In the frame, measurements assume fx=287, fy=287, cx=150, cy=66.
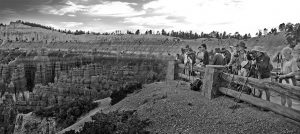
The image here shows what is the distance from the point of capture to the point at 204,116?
8.84 meters

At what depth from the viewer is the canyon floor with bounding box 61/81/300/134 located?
23.8 ft

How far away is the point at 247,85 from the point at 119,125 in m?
4.44

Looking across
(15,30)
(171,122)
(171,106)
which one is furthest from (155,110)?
(15,30)

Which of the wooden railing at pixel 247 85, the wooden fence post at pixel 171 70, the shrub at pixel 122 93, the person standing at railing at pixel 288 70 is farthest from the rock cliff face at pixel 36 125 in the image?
the person standing at railing at pixel 288 70

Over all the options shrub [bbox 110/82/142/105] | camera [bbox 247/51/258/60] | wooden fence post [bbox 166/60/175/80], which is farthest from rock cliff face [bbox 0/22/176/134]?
camera [bbox 247/51/258/60]

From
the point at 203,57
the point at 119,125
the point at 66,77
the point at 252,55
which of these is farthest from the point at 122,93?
the point at 66,77

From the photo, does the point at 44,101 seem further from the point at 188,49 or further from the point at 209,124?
the point at 209,124

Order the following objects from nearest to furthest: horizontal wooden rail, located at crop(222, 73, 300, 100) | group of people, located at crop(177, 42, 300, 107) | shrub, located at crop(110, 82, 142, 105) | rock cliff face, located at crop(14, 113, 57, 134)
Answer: horizontal wooden rail, located at crop(222, 73, 300, 100) < group of people, located at crop(177, 42, 300, 107) < shrub, located at crop(110, 82, 142, 105) < rock cliff face, located at crop(14, 113, 57, 134)

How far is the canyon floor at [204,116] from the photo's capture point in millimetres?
7246

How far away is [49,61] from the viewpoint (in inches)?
2544

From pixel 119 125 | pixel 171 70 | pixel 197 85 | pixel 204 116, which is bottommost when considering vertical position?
pixel 119 125

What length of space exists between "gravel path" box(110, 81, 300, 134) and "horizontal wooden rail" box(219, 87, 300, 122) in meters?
0.24

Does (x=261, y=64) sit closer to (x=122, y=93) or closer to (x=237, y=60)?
(x=237, y=60)

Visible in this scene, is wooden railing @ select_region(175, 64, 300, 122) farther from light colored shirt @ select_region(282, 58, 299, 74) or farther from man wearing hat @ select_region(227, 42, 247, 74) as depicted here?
man wearing hat @ select_region(227, 42, 247, 74)
